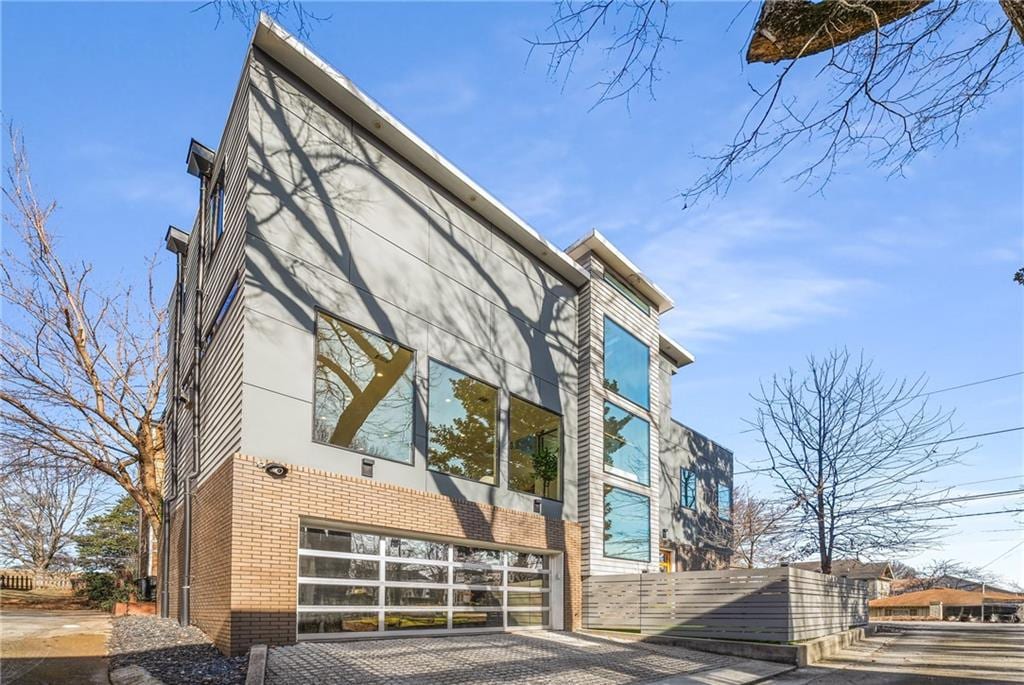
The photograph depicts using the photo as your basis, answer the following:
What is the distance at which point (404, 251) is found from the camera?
1335cm

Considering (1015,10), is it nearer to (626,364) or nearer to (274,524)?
(274,524)

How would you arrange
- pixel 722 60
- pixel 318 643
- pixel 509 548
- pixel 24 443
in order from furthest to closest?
pixel 24 443 → pixel 509 548 → pixel 318 643 → pixel 722 60

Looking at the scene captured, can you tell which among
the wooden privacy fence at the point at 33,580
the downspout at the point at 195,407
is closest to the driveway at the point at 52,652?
the downspout at the point at 195,407

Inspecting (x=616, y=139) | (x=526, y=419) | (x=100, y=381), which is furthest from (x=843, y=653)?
(x=100, y=381)

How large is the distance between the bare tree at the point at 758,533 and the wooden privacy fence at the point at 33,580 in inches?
1044

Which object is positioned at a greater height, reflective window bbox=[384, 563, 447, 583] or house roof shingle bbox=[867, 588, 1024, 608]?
reflective window bbox=[384, 563, 447, 583]

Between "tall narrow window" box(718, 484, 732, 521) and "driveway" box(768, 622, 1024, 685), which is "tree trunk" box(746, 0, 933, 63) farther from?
"tall narrow window" box(718, 484, 732, 521)

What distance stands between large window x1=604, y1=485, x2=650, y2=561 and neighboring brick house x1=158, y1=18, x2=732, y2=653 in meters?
0.09

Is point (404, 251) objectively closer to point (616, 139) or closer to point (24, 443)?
point (616, 139)

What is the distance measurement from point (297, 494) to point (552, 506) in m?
7.19

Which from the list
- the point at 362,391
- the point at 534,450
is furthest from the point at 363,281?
the point at 534,450

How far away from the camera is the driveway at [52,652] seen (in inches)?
305

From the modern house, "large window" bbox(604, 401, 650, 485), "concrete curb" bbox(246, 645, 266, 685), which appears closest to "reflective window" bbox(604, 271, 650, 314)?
"large window" bbox(604, 401, 650, 485)

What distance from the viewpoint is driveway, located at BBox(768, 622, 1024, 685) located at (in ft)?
35.6
